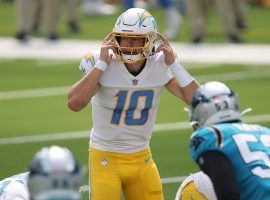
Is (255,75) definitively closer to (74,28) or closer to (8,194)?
(74,28)

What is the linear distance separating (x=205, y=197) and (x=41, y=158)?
8.30 feet

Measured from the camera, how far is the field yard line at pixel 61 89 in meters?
15.5

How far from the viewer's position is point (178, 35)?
68.5 ft

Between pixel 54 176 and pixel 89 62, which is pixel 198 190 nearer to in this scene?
pixel 89 62

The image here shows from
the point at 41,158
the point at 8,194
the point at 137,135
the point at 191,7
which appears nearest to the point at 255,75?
the point at 191,7

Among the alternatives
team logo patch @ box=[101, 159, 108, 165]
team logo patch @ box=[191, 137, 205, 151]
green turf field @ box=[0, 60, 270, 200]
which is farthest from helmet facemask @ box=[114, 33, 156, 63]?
green turf field @ box=[0, 60, 270, 200]

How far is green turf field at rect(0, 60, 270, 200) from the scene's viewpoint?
1140 centimetres

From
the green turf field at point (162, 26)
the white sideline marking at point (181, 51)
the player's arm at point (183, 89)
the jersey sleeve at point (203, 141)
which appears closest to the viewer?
the jersey sleeve at point (203, 141)

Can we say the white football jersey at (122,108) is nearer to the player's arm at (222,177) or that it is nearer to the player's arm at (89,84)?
the player's arm at (89,84)

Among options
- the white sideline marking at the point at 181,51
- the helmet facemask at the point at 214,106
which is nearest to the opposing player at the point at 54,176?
the helmet facemask at the point at 214,106

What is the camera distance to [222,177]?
5.70 m

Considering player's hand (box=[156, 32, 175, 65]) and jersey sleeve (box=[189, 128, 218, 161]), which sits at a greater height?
player's hand (box=[156, 32, 175, 65])

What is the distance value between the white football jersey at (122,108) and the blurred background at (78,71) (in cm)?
231

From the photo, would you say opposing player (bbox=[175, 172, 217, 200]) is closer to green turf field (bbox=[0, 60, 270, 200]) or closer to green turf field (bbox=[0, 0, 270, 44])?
green turf field (bbox=[0, 60, 270, 200])
